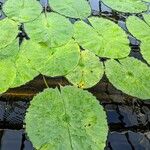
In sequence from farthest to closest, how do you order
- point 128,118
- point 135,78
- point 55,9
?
point 55,9, point 135,78, point 128,118

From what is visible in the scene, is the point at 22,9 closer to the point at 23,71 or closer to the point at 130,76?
the point at 23,71

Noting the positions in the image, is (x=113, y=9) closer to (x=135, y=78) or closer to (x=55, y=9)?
(x=55, y=9)

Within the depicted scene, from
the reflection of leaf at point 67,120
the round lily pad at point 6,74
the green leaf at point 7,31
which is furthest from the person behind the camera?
the green leaf at point 7,31

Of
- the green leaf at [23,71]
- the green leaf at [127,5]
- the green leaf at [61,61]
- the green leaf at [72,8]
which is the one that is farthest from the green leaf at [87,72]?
the green leaf at [127,5]

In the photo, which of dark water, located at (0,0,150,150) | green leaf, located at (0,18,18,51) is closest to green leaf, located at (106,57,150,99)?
dark water, located at (0,0,150,150)

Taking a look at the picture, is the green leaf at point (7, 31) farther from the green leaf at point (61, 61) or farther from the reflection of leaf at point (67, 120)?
the reflection of leaf at point (67, 120)

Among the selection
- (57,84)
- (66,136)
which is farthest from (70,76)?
(66,136)

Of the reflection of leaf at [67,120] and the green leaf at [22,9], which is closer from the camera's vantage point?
the reflection of leaf at [67,120]

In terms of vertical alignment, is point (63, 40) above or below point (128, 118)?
above
